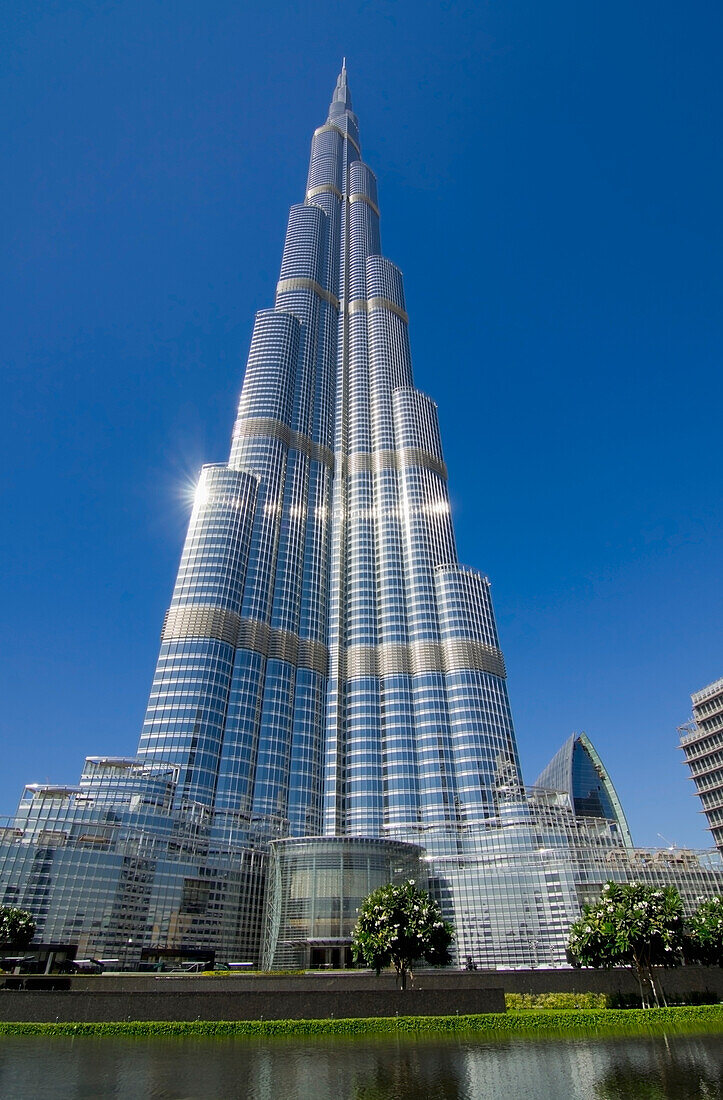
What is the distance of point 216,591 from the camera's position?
631 feet

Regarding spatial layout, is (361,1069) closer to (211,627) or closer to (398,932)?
(398,932)

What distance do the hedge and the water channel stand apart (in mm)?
1537

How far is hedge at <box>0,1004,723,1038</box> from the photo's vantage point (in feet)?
172

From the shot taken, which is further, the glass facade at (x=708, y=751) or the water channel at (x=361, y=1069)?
the glass facade at (x=708, y=751)

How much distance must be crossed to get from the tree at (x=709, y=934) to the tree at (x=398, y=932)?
112ft

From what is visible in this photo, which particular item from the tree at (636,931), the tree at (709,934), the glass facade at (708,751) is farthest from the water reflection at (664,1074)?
the glass facade at (708,751)

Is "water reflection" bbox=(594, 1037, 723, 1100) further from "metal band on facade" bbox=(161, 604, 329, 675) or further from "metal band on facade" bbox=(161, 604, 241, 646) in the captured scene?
"metal band on facade" bbox=(161, 604, 329, 675)

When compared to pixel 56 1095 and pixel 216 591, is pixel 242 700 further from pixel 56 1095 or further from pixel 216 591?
pixel 56 1095

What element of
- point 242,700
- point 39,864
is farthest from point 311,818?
point 39,864

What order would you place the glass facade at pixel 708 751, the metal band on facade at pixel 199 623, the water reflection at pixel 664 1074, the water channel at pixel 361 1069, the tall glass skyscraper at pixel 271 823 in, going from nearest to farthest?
the water reflection at pixel 664 1074
the water channel at pixel 361 1069
the tall glass skyscraper at pixel 271 823
the glass facade at pixel 708 751
the metal band on facade at pixel 199 623

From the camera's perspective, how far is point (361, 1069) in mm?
38656

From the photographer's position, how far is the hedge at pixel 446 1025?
52.4 m

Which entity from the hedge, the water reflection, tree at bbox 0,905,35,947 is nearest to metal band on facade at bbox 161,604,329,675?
tree at bbox 0,905,35,947

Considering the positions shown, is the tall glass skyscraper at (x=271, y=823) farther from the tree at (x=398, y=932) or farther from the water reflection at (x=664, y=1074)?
the water reflection at (x=664, y=1074)
